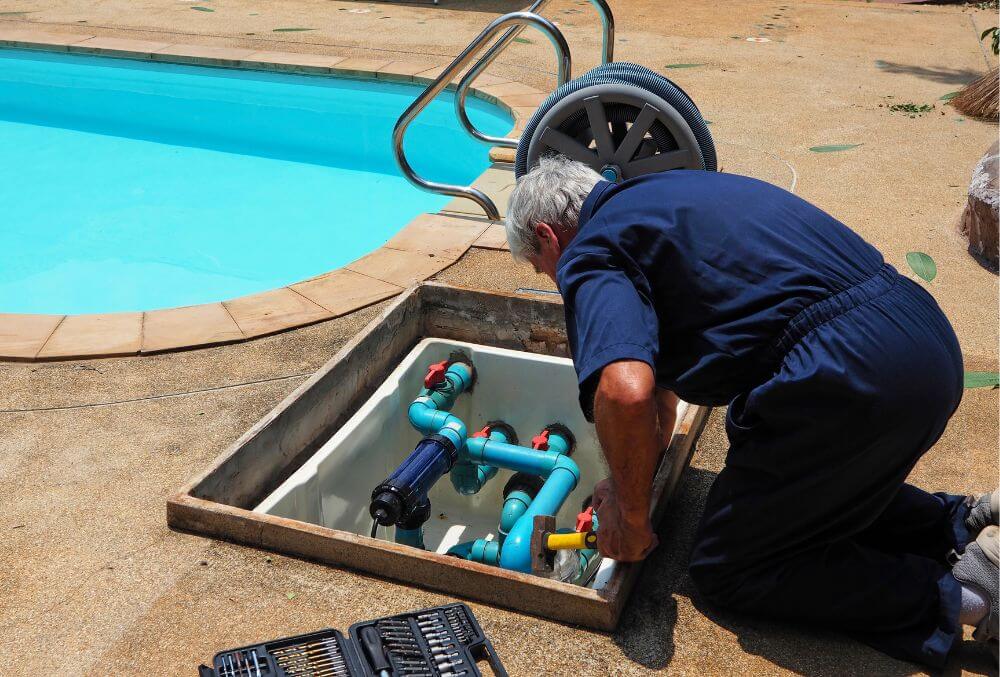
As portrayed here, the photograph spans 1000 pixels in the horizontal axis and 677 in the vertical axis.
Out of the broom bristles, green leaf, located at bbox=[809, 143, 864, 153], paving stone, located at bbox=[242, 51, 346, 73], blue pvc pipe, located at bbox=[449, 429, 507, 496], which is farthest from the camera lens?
paving stone, located at bbox=[242, 51, 346, 73]

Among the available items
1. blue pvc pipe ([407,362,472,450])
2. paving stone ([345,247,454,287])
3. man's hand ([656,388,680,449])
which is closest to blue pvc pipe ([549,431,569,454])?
blue pvc pipe ([407,362,472,450])

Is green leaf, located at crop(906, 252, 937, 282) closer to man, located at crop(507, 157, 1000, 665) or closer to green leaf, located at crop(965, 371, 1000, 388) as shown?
green leaf, located at crop(965, 371, 1000, 388)

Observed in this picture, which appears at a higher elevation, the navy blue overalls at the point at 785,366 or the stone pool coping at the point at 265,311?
the navy blue overalls at the point at 785,366

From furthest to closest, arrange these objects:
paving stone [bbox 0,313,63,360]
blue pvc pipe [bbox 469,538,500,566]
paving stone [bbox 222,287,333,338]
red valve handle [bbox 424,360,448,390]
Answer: paving stone [bbox 222,287,333,338], paving stone [bbox 0,313,63,360], red valve handle [bbox 424,360,448,390], blue pvc pipe [bbox 469,538,500,566]

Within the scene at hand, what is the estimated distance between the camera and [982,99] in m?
6.36

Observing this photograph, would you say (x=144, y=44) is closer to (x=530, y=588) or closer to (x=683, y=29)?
(x=683, y=29)

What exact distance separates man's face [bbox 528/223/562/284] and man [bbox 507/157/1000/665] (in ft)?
0.04

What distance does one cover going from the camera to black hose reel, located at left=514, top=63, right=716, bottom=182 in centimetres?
344

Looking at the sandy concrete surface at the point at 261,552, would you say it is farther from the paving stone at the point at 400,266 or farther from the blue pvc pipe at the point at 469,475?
the blue pvc pipe at the point at 469,475

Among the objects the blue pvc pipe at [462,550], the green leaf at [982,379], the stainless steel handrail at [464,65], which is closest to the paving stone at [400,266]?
the stainless steel handrail at [464,65]

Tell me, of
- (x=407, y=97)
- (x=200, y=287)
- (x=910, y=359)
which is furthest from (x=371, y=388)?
(x=407, y=97)

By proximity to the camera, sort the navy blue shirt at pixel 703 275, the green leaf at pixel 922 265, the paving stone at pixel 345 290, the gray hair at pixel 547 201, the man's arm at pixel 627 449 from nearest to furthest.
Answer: the man's arm at pixel 627 449
the navy blue shirt at pixel 703 275
the gray hair at pixel 547 201
the paving stone at pixel 345 290
the green leaf at pixel 922 265

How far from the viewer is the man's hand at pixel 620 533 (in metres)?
2.09

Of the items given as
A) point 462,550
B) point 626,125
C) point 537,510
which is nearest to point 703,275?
point 537,510
